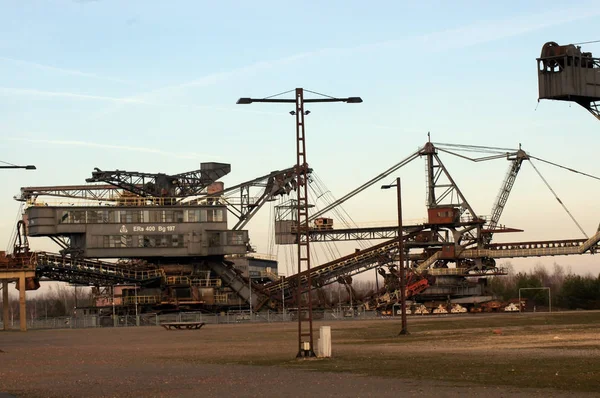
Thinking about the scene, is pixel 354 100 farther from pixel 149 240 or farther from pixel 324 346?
pixel 149 240

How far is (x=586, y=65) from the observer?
76938 millimetres

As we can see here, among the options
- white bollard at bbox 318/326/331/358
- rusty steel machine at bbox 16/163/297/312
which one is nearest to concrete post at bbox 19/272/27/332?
rusty steel machine at bbox 16/163/297/312

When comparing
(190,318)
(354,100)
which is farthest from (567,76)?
(190,318)

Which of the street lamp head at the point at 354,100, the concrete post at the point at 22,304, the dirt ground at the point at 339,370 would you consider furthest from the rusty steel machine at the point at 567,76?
the concrete post at the point at 22,304

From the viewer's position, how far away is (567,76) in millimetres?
75750

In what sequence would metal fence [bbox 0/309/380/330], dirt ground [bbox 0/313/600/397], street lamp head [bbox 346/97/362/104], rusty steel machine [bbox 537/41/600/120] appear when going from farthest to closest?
metal fence [bbox 0/309/380/330], rusty steel machine [bbox 537/41/600/120], street lamp head [bbox 346/97/362/104], dirt ground [bbox 0/313/600/397]

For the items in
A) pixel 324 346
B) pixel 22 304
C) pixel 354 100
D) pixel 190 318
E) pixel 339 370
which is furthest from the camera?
pixel 190 318

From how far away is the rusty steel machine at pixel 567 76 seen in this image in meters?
75.5

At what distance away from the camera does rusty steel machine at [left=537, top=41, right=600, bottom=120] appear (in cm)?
7550

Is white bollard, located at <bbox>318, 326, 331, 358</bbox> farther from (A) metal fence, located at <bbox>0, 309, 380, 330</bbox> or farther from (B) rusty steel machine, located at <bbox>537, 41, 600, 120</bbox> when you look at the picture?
(A) metal fence, located at <bbox>0, 309, 380, 330</bbox>

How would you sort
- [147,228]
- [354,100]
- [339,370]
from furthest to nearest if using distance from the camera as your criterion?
[147,228], [354,100], [339,370]

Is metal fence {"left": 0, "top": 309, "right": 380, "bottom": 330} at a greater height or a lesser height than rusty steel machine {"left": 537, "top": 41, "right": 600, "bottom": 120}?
lesser

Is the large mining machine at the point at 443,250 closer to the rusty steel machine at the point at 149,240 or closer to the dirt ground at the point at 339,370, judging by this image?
the rusty steel machine at the point at 149,240

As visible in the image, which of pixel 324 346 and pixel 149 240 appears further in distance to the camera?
pixel 149 240
